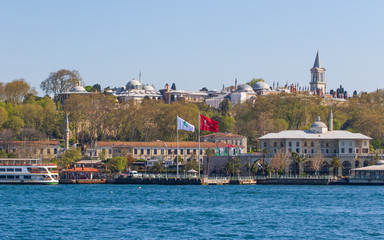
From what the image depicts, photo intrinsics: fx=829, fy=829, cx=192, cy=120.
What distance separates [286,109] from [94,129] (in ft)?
82.7

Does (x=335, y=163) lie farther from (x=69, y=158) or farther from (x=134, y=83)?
(x=134, y=83)

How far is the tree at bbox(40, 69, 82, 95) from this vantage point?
124 m

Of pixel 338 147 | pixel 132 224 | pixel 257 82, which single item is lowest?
pixel 132 224

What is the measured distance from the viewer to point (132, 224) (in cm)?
4438

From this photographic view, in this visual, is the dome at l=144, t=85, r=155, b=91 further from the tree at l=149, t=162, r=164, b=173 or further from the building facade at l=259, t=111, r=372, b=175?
the tree at l=149, t=162, r=164, b=173

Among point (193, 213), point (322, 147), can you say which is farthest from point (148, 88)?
point (193, 213)

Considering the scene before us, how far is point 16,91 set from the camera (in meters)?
114

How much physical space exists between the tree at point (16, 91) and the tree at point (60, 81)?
28.8 ft

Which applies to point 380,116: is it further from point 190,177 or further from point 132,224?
point 132,224

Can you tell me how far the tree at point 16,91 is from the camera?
372 ft

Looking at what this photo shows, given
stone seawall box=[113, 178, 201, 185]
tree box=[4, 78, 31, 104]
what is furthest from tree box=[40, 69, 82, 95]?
stone seawall box=[113, 178, 201, 185]

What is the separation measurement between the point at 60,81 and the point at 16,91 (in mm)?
12501

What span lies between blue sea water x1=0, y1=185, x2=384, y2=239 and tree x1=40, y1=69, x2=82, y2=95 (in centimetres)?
5509

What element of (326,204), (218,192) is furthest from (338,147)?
(326,204)
